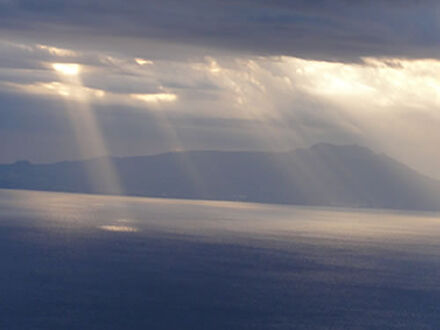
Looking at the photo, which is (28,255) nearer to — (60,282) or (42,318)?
(60,282)

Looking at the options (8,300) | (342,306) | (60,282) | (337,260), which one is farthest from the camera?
(337,260)

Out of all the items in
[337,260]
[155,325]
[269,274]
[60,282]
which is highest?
[155,325]

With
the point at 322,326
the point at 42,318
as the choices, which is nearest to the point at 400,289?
the point at 322,326

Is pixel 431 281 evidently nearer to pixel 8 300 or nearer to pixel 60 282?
Answer: pixel 60 282

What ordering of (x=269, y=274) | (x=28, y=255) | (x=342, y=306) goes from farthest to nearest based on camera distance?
(x=28, y=255) < (x=269, y=274) < (x=342, y=306)

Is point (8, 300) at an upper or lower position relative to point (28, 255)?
upper

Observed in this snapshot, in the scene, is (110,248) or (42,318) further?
(110,248)

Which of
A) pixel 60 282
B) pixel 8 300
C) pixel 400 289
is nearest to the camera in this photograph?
pixel 8 300

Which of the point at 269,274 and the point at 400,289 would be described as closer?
the point at 400,289

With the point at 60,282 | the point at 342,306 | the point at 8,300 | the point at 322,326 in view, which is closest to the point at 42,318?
the point at 8,300
